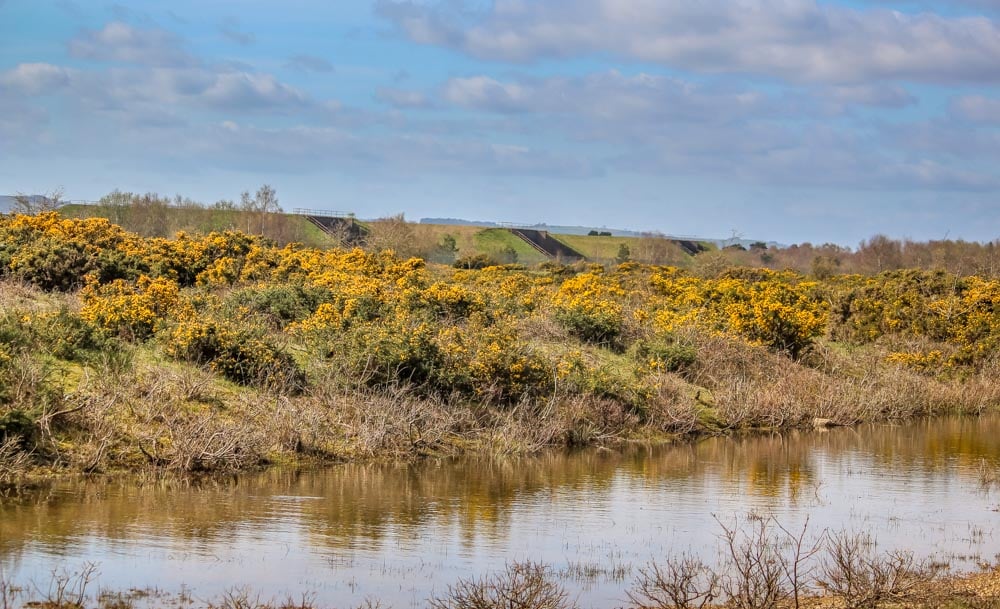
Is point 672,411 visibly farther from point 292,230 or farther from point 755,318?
point 292,230

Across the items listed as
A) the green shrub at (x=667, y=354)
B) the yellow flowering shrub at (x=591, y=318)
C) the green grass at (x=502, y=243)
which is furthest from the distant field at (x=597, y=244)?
the green shrub at (x=667, y=354)

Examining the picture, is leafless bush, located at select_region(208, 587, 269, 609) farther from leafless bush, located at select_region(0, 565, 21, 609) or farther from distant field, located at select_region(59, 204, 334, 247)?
distant field, located at select_region(59, 204, 334, 247)

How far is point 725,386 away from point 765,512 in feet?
45.8

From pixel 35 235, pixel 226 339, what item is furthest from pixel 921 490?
pixel 35 235

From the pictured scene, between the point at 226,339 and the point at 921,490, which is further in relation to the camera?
the point at 226,339

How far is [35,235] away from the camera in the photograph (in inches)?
1428

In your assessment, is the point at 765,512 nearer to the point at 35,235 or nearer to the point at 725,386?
the point at 725,386

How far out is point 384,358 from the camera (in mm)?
27141

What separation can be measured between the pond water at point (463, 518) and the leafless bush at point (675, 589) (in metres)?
0.42

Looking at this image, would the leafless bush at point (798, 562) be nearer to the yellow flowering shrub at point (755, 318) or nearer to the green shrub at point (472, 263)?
the yellow flowering shrub at point (755, 318)

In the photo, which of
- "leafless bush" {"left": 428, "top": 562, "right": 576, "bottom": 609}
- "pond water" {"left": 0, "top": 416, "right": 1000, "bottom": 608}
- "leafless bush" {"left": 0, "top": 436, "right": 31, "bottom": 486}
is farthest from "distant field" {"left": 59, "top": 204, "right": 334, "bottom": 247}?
"leafless bush" {"left": 428, "top": 562, "right": 576, "bottom": 609}

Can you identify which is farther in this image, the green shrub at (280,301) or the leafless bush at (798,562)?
the green shrub at (280,301)

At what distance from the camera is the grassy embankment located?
23.0m

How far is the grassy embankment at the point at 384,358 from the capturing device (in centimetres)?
2303
